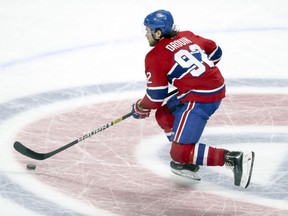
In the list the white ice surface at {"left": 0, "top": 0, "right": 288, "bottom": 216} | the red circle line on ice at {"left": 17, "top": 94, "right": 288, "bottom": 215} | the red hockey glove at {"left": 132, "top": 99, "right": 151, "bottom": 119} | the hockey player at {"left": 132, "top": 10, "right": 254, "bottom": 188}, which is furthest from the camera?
the white ice surface at {"left": 0, "top": 0, "right": 288, "bottom": 216}

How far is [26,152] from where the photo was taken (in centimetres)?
468

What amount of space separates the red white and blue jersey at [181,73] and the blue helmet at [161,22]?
0.06 meters

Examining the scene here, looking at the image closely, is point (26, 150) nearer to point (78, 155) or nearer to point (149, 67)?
point (78, 155)

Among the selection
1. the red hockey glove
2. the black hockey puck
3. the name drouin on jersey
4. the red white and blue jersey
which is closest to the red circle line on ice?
the black hockey puck

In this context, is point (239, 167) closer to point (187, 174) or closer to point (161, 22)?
point (187, 174)

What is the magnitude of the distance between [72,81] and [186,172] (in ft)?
5.36

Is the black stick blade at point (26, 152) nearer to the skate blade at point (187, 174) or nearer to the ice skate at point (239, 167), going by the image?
the skate blade at point (187, 174)

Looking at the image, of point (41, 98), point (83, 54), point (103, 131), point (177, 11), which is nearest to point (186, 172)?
point (103, 131)

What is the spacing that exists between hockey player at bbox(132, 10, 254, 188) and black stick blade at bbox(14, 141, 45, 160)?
573 millimetres

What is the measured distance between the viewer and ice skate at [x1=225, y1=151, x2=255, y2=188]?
14.1 feet

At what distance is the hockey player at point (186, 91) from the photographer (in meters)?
4.33

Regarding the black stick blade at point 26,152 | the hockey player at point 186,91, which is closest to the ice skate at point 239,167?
the hockey player at point 186,91

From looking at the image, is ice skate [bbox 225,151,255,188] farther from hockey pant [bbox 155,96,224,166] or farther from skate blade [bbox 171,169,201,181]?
skate blade [bbox 171,169,201,181]

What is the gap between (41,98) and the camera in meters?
5.62
